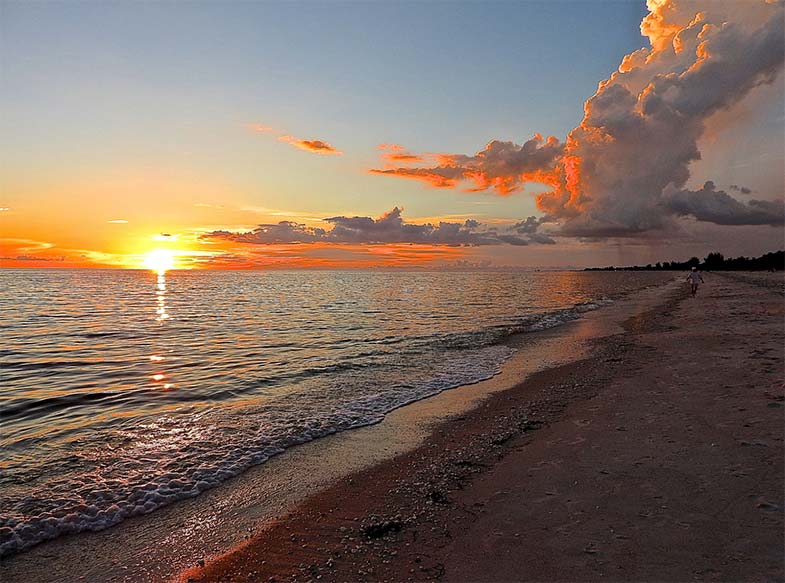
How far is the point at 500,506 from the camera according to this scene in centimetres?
649

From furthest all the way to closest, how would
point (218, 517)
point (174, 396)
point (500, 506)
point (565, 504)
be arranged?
point (174, 396), point (218, 517), point (500, 506), point (565, 504)

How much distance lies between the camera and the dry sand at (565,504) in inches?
201

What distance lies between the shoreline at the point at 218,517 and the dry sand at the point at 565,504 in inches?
16.2

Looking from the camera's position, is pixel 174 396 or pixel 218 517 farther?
pixel 174 396

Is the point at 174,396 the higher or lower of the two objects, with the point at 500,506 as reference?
lower

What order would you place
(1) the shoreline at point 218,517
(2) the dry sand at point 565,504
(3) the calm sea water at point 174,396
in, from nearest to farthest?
(2) the dry sand at point 565,504 → (1) the shoreline at point 218,517 → (3) the calm sea water at point 174,396

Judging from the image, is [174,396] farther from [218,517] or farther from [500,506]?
[500,506]

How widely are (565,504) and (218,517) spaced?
5.01 m

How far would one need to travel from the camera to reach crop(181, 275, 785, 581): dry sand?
16.8ft

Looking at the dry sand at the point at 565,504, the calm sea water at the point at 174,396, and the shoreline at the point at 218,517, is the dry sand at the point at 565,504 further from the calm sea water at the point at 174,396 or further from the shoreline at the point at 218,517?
the calm sea water at the point at 174,396

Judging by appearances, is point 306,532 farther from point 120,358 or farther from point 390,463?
point 120,358

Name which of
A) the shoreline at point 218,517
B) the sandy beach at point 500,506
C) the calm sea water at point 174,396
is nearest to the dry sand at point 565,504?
the sandy beach at point 500,506

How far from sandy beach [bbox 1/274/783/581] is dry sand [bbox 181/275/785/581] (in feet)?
0.09

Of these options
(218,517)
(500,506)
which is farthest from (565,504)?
(218,517)
